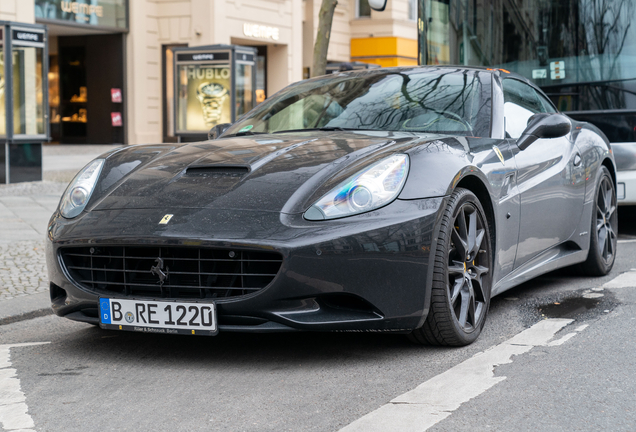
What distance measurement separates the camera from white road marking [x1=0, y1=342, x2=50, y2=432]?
2.96 metres

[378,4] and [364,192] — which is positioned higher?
[378,4]

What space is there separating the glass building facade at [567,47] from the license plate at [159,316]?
18.1 feet

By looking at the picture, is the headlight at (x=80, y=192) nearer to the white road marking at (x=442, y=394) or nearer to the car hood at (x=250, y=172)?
the car hood at (x=250, y=172)

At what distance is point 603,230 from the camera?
590 centimetres

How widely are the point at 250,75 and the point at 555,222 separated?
1336 cm

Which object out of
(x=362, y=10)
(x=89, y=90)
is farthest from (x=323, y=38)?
(x=362, y=10)

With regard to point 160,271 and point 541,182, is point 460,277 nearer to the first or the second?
point 541,182

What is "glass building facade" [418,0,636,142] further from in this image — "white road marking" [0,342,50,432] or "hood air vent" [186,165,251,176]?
"white road marking" [0,342,50,432]

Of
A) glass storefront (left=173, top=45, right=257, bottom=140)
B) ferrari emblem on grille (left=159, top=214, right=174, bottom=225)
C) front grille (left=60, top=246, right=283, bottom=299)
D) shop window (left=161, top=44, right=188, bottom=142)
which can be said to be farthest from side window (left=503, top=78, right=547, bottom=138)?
shop window (left=161, top=44, right=188, bottom=142)

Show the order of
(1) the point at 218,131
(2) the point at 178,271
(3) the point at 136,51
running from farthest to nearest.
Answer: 1. (3) the point at 136,51
2. (1) the point at 218,131
3. (2) the point at 178,271

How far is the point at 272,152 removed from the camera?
405 centimetres

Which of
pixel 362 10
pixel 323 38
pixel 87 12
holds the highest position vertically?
pixel 362 10

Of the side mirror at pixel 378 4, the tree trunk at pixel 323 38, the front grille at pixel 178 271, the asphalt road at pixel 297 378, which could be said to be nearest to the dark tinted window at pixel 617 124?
the side mirror at pixel 378 4

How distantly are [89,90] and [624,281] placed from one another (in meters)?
21.5
